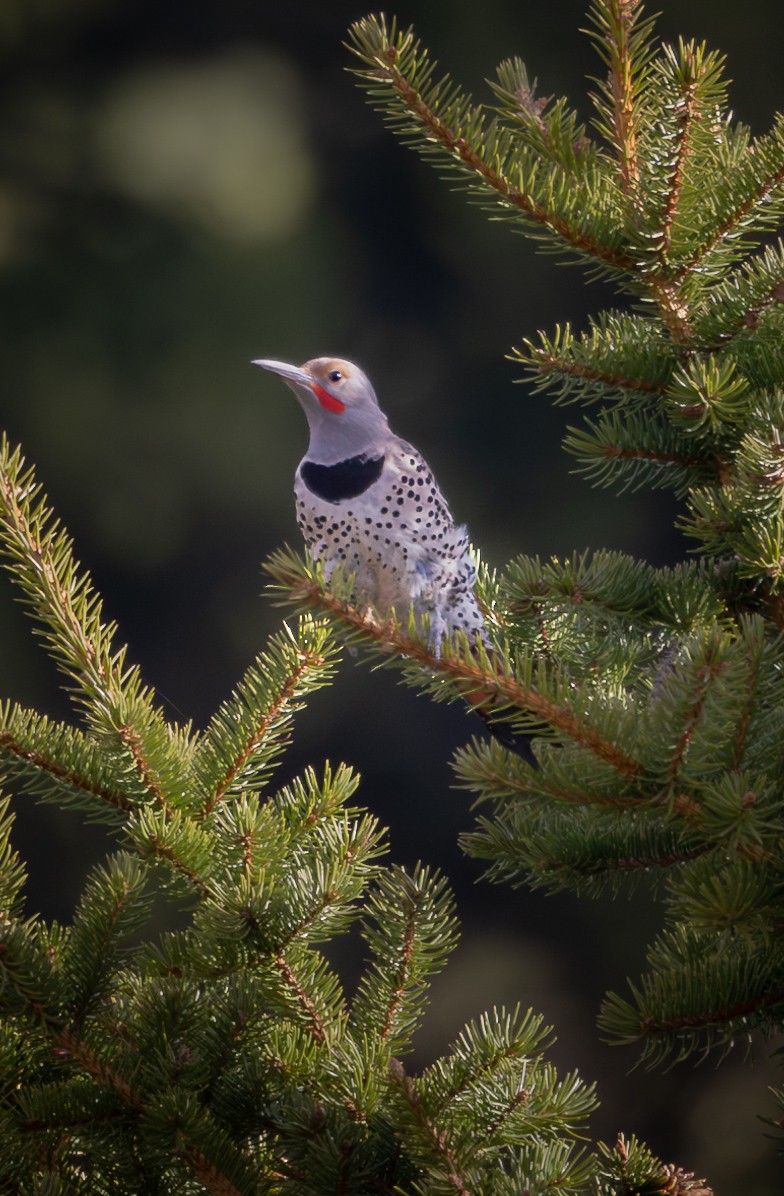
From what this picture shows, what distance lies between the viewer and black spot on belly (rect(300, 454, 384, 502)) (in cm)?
119

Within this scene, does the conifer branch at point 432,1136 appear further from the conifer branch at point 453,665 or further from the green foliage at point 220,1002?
the conifer branch at point 453,665

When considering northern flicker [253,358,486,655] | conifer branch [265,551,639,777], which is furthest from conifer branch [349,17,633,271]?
northern flicker [253,358,486,655]

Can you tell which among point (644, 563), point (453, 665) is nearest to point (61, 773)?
point (453, 665)

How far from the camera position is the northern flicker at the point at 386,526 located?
1.17 m

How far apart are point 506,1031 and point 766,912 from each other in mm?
172

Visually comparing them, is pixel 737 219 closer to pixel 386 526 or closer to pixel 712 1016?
pixel 712 1016

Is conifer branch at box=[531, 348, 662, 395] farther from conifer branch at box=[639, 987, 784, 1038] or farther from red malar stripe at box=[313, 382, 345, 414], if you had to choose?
red malar stripe at box=[313, 382, 345, 414]

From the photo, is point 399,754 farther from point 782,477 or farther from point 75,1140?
point 782,477

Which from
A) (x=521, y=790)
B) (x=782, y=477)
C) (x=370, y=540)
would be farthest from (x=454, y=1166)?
(x=370, y=540)

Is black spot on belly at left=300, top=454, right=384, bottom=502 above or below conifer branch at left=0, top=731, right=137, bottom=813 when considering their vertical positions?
above

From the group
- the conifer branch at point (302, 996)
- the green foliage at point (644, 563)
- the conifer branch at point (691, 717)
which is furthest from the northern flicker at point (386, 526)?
the conifer branch at point (691, 717)

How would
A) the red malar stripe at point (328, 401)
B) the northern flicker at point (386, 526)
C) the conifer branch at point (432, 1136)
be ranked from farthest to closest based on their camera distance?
the red malar stripe at point (328, 401)
the northern flicker at point (386, 526)
the conifer branch at point (432, 1136)

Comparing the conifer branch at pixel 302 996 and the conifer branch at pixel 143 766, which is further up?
the conifer branch at pixel 143 766

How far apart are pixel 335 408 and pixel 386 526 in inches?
6.9
